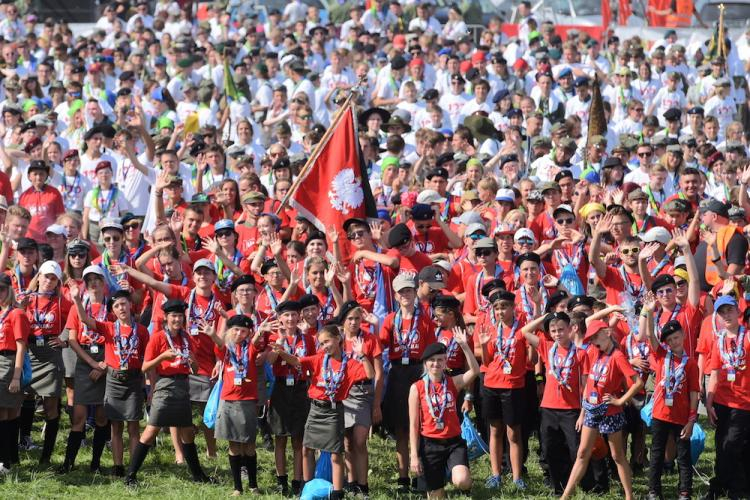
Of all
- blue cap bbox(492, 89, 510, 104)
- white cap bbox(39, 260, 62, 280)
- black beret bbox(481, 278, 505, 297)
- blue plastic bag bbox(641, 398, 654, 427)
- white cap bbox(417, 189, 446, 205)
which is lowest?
blue plastic bag bbox(641, 398, 654, 427)

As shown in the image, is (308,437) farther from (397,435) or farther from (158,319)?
(158,319)

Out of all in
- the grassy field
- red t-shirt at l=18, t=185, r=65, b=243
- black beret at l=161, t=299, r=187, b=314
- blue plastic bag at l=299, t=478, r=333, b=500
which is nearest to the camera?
blue plastic bag at l=299, t=478, r=333, b=500

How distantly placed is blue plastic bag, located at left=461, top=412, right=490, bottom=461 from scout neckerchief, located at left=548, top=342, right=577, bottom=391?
1.13 meters

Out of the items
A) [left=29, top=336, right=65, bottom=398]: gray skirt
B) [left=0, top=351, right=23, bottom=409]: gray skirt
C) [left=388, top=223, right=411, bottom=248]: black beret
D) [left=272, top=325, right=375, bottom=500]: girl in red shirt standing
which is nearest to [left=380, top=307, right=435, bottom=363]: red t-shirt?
[left=272, top=325, right=375, bottom=500]: girl in red shirt standing

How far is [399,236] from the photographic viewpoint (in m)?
13.3

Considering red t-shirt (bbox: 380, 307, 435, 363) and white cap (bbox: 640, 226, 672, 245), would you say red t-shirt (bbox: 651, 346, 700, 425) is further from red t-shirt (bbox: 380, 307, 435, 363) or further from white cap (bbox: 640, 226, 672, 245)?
red t-shirt (bbox: 380, 307, 435, 363)

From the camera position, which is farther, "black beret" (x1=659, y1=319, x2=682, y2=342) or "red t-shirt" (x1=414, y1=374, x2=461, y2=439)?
"black beret" (x1=659, y1=319, x2=682, y2=342)

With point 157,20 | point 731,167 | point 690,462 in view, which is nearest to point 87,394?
point 690,462

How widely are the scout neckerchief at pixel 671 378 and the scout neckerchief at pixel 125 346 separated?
4516mm

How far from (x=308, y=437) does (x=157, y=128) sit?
1016cm

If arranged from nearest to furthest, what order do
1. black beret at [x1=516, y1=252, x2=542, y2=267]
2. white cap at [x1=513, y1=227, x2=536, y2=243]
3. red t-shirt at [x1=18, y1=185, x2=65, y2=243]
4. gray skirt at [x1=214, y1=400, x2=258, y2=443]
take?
gray skirt at [x1=214, y1=400, x2=258, y2=443], black beret at [x1=516, y1=252, x2=542, y2=267], white cap at [x1=513, y1=227, x2=536, y2=243], red t-shirt at [x1=18, y1=185, x2=65, y2=243]

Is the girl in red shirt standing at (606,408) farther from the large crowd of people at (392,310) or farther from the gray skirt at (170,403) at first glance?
the gray skirt at (170,403)

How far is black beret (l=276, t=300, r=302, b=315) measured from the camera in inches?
478

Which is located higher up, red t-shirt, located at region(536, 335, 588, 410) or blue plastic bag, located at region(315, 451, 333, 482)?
red t-shirt, located at region(536, 335, 588, 410)
